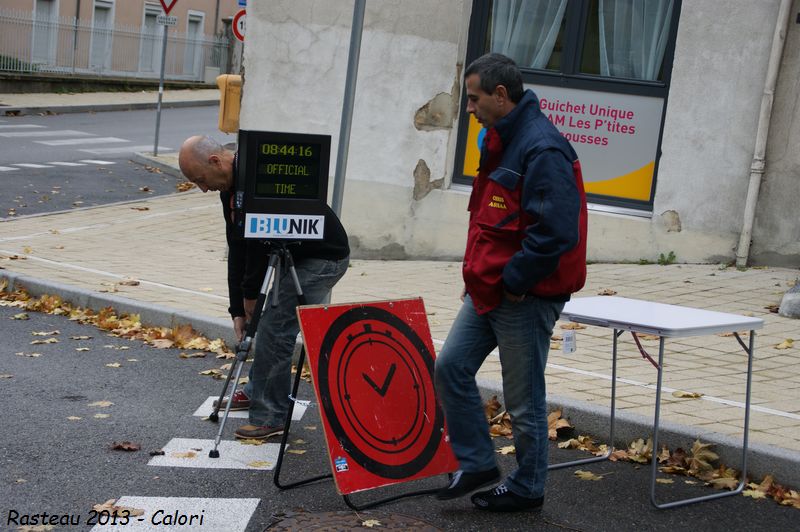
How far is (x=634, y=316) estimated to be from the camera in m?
5.02

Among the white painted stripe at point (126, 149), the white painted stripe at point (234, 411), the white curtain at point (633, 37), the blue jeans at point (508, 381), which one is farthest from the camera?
the white painted stripe at point (126, 149)

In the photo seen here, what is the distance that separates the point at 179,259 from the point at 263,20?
8.91 ft

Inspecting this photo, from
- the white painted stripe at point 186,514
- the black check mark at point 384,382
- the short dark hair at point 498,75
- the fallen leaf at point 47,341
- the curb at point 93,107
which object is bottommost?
the fallen leaf at point 47,341

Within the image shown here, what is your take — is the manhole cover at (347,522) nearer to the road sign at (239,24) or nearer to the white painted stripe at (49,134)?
the road sign at (239,24)

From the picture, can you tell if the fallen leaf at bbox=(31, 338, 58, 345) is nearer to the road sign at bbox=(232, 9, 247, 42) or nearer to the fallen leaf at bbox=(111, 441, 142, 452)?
the fallen leaf at bbox=(111, 441, 142, 452)

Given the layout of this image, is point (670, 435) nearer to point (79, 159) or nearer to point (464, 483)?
point (464, 483)

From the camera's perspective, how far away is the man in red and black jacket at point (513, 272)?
4.42m

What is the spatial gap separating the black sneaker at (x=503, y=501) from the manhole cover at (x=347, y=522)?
0.98 feet

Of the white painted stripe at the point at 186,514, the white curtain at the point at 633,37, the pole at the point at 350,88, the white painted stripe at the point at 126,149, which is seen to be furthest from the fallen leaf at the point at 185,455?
the white painted stripe at the point at 126,149

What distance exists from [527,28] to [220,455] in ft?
25.1

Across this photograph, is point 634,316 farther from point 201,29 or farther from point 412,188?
point 201,29

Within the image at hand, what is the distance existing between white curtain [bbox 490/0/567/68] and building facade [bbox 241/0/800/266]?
0.01 meters

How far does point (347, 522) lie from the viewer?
464cm

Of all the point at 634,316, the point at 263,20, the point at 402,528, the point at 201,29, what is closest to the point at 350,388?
the point at 402,528
